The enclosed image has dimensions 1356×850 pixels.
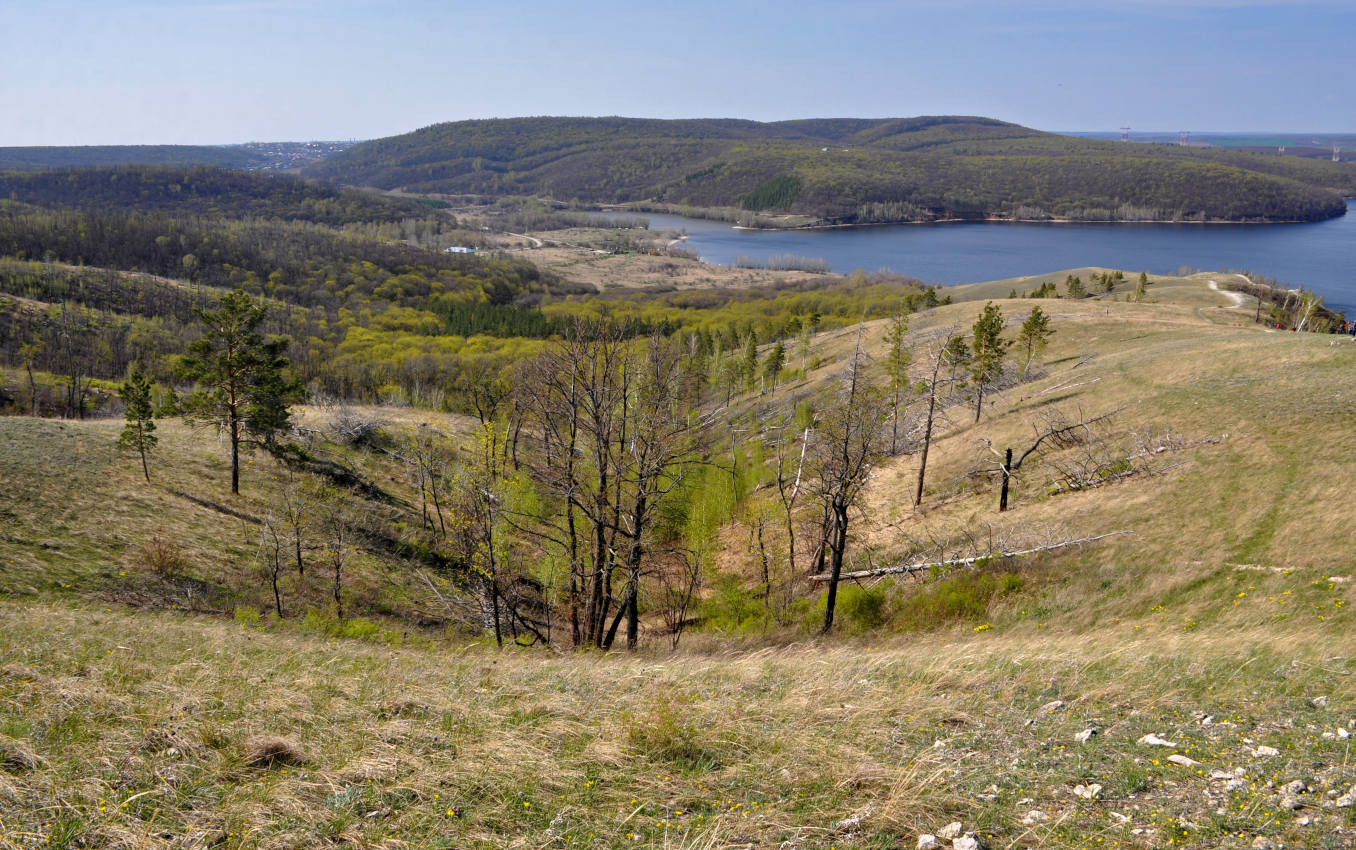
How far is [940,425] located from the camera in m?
37.0

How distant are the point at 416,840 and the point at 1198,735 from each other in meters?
7.81

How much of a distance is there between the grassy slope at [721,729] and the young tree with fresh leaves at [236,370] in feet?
37.9

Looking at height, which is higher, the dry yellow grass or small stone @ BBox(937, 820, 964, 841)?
small stone @ BBox(937, 820, 964, 841)

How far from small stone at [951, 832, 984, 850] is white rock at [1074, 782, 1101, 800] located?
4.39 ft

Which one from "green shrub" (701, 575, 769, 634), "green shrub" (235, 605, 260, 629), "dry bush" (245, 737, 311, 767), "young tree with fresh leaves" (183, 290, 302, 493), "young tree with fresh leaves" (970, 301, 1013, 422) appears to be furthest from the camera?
"young tree with fresh leaves" (970, 301, 1013, 422)

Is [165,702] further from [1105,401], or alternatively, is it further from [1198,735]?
[1105,401]

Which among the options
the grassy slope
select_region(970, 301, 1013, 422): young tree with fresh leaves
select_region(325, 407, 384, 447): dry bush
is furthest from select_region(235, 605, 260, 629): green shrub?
select_region(970, 301, 1013, 422): young tree with fresh leaves

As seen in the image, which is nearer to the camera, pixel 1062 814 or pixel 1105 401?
pixel 1062 814

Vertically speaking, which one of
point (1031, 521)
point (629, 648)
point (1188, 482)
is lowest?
point (629, 648)

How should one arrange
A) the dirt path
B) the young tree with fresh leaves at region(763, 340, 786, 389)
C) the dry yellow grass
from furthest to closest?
the dirt path < the young tree with fresh leaves at region(763, 340, 786, 389) < the dry yellow grass

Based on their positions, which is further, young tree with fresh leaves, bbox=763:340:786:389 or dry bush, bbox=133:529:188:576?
young tree with fresh leaves, bbox=763:340:786:389

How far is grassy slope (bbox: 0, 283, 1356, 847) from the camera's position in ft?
18.6

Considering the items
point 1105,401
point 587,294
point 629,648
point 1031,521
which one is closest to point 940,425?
point 1105,401

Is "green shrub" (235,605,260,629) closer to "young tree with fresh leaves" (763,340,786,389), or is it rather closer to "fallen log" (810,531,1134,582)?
"fallen log" (810,531,1134,582)
